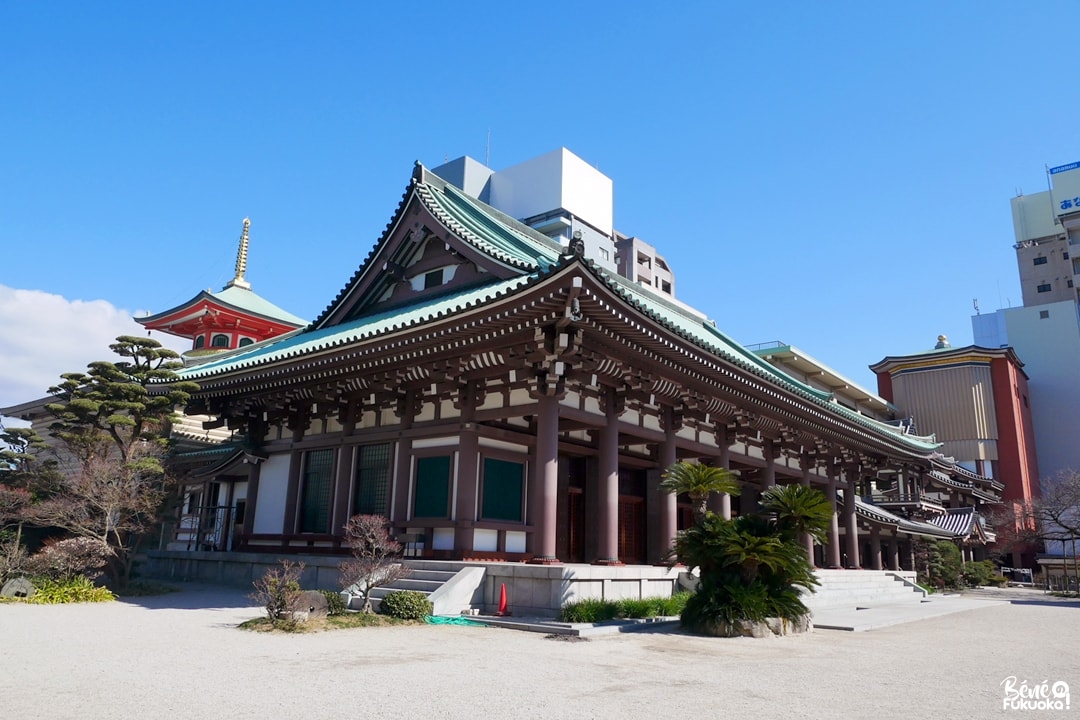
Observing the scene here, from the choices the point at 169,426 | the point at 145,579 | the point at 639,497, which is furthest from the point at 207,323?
the point at 639,497

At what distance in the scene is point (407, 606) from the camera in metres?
13.7

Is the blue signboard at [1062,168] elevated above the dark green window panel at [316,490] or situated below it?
above

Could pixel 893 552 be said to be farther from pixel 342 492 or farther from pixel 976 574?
pixel 342 492

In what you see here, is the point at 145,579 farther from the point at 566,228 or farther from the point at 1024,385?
the point at 1024,385

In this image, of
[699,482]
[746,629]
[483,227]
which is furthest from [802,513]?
[483,227]

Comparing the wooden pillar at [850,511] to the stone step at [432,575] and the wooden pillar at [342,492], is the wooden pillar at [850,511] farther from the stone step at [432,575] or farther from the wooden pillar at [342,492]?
the wooden pillar at [342,492]

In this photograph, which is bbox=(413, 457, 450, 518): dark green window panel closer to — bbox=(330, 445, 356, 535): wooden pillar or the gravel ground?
bbox=(330, 445, 356, 535): wooden pillar

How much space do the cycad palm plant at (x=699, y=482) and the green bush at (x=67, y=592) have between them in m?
13.6

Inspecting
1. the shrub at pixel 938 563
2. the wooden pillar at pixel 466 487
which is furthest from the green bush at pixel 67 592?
the shrub at pixel 938 563

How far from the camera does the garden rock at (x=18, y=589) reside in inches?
640

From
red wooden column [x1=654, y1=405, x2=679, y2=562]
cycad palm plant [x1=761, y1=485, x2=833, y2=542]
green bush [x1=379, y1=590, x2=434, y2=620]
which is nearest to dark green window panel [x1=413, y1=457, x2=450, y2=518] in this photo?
green bush [x1=379, y1=590, x2=434, y2=620]

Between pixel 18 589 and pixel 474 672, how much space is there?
13.5m

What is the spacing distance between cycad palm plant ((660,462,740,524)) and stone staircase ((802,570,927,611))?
6.80 meters

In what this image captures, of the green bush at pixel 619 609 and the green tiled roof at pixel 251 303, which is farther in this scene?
the green tiled roof at pixel 251 303
